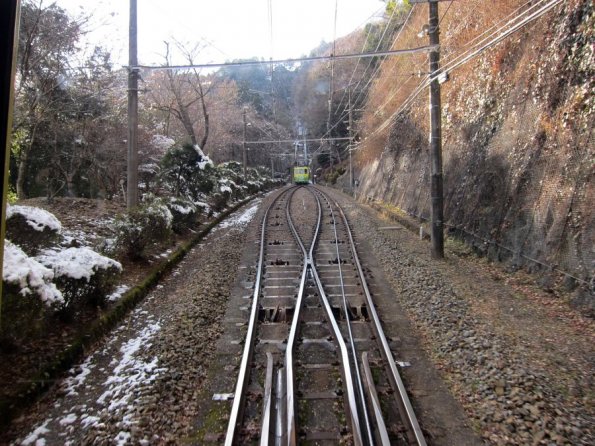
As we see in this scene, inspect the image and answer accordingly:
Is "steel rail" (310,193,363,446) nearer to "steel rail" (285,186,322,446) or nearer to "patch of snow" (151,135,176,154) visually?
"steel rail" (285,186,322,446)

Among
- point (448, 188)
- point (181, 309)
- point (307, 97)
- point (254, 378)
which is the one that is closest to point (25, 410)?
point (254, 378)

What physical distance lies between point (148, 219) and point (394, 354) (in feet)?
21.4

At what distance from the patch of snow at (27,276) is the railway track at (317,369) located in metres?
2.45

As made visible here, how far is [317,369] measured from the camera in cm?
490

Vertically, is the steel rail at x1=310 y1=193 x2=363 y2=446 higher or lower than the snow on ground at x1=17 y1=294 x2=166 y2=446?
higher

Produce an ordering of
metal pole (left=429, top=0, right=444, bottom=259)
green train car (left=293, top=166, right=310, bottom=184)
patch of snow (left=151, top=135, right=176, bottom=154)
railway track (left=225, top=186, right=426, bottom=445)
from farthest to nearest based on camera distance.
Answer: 1. green train car (left=293, top=166, right=310, bottom=184)
2. patch of snow (left=151, top=135, right=176, bottom=154)
3. metal pole (left=429, top=0, right=444, bottom=259)
4. railway track (left=225, top=186, right=426, bottom=445)

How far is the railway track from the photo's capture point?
378 cm

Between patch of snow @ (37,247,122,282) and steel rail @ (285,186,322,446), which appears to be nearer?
steel rail @ (285,186,322,446)

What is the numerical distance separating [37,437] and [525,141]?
10.1m

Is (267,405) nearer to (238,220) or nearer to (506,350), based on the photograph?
(506,350)

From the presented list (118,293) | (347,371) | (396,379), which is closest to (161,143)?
(118,293)

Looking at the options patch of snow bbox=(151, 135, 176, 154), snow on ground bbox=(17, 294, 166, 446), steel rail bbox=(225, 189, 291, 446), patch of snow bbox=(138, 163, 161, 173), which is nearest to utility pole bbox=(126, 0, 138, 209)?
steel rail bbox=(225, 189, 291, 446)

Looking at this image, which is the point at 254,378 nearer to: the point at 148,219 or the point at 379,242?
the point at 148,219

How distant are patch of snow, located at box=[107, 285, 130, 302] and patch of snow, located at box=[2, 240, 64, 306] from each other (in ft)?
6.29
